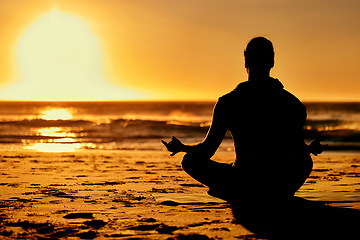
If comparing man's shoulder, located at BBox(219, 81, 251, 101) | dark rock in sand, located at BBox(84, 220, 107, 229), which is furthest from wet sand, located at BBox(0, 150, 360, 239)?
man's shoulder, located at BBox(219, 81, 251, 101)

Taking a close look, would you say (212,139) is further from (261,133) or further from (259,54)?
(259,54)

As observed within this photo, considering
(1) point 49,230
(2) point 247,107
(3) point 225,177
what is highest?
(2) point 247,107

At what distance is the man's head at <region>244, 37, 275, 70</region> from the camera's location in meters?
3.76

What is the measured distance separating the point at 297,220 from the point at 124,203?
1.86 m

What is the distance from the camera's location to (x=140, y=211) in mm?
4492

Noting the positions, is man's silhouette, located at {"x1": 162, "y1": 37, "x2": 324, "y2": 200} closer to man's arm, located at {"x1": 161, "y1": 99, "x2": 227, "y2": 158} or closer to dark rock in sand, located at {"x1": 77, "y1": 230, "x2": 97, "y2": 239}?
man's arm, located at {"x1": 161, "y1": 99, "x2": 227, "y2": 158}

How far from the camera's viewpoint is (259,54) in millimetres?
3791

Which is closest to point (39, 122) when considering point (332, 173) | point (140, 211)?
point (332, 173)

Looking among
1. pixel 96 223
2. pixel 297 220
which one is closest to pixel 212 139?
pixel 297 220

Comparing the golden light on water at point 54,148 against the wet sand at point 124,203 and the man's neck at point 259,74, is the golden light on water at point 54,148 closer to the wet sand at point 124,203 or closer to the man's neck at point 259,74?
the wet sand at point 124,203

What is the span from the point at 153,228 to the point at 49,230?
2.65 feet

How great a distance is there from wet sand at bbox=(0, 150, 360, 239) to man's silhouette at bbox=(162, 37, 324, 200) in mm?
428

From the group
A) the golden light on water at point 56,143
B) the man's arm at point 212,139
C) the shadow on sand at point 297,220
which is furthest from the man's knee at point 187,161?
the golden light on water at point 56,143

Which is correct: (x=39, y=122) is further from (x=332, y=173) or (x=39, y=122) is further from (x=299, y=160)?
(x=299, y=160)
